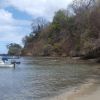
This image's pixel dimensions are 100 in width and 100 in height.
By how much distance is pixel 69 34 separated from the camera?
108m

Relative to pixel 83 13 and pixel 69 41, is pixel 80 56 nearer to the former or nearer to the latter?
pixel 83 13

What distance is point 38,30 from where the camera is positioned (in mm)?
156250

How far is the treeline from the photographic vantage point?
7006 cm

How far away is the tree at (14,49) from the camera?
177 m

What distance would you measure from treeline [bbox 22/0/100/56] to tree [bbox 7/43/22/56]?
9.11 meters

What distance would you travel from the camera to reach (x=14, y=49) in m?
183

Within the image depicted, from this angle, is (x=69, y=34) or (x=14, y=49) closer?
(x=69, y=34)

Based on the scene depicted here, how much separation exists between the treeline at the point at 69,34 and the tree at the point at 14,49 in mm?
9109

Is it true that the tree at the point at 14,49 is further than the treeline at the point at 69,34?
Yes

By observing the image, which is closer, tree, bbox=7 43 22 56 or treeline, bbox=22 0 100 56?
treeline, bbox=22 0 100 56

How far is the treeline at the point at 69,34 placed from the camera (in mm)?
70062

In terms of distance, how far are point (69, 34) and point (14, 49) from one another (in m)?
78.9

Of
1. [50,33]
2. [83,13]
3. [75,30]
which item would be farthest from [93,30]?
[50,33]

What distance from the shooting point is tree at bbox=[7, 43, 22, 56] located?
→ 177 metres
